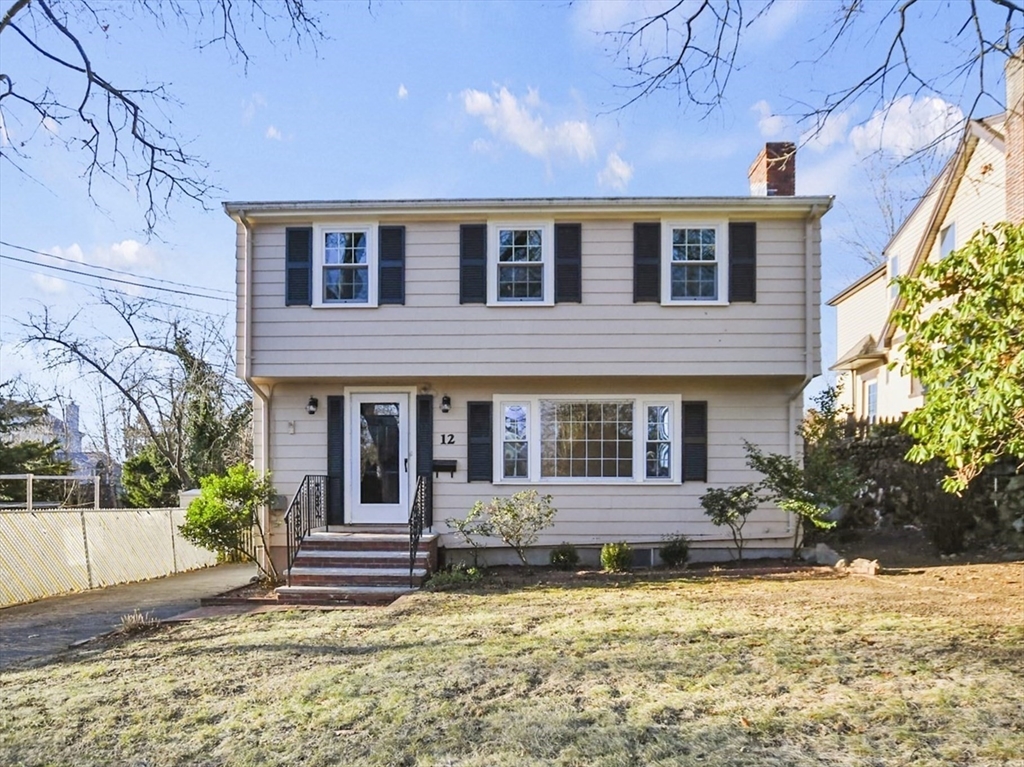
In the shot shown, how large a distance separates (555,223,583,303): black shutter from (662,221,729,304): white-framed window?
123 cm

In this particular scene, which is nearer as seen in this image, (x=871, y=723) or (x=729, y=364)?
(x=871, y=723)

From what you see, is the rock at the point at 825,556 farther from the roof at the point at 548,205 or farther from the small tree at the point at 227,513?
the small tree at the point at 227,513

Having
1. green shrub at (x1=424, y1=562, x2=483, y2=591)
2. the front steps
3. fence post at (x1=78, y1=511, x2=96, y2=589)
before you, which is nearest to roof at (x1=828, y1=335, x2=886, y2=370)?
green shrub at (x1=424, y1=562, x2=483, y2=591)

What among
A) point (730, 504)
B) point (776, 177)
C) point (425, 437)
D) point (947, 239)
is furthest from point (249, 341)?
point (947, 239)

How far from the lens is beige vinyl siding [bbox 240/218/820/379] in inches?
396

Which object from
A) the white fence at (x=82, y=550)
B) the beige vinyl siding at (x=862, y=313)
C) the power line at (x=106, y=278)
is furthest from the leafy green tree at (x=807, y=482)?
the power line at (x=106, y=278)

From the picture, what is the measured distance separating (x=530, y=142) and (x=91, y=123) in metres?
6.07

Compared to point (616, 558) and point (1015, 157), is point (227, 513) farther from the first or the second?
point (1015, 157)

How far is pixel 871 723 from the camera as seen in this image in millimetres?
3951

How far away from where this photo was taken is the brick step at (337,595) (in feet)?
27.8

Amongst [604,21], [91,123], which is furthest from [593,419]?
[91,123]

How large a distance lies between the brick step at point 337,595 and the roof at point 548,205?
5254mm

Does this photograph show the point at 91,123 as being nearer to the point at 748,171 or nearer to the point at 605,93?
the point at 605,93

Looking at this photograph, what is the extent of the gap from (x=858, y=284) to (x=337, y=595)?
18.5m
